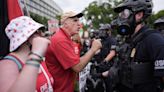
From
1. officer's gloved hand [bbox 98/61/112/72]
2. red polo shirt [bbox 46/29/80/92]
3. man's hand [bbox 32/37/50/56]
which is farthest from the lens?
officer's gloved hand [bbox 98/61/112/72]

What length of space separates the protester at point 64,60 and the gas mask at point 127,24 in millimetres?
559

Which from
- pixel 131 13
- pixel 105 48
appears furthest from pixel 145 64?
pixel 105 48

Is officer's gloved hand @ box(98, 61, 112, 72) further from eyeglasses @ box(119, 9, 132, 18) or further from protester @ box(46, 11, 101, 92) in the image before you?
eyeglasses @ box(119, 9, 132, 18)

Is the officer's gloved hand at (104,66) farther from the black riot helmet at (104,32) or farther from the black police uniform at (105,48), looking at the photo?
the black riot helmet at (104,32)

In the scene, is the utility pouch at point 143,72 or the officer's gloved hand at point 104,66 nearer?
the utility pouch at point 143,72

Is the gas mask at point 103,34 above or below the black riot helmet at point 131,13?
below

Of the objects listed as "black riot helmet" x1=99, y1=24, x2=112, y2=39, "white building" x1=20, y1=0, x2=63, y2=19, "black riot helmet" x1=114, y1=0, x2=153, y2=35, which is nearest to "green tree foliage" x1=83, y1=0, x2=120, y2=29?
"white building" x1=20, y1=0, x2=63, y2=19

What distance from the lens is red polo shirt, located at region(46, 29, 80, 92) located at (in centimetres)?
405

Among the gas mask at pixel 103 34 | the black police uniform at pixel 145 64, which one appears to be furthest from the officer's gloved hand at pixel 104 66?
the black police uniform at pixel 145 64

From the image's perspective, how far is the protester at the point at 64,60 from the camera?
4051 mm

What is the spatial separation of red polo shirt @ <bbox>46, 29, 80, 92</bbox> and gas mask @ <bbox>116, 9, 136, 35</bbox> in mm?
751

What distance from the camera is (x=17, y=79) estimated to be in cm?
214

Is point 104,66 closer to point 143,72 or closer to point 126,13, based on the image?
point 126,13

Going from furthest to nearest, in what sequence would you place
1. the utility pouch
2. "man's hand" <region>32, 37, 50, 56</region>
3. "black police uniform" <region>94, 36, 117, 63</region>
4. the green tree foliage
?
the green tree foliage
"black police uniform" <region>94, 36, 117, 63</region>
the utility pouch
"man's hand" <region>32, 37, 50, 56</region>
